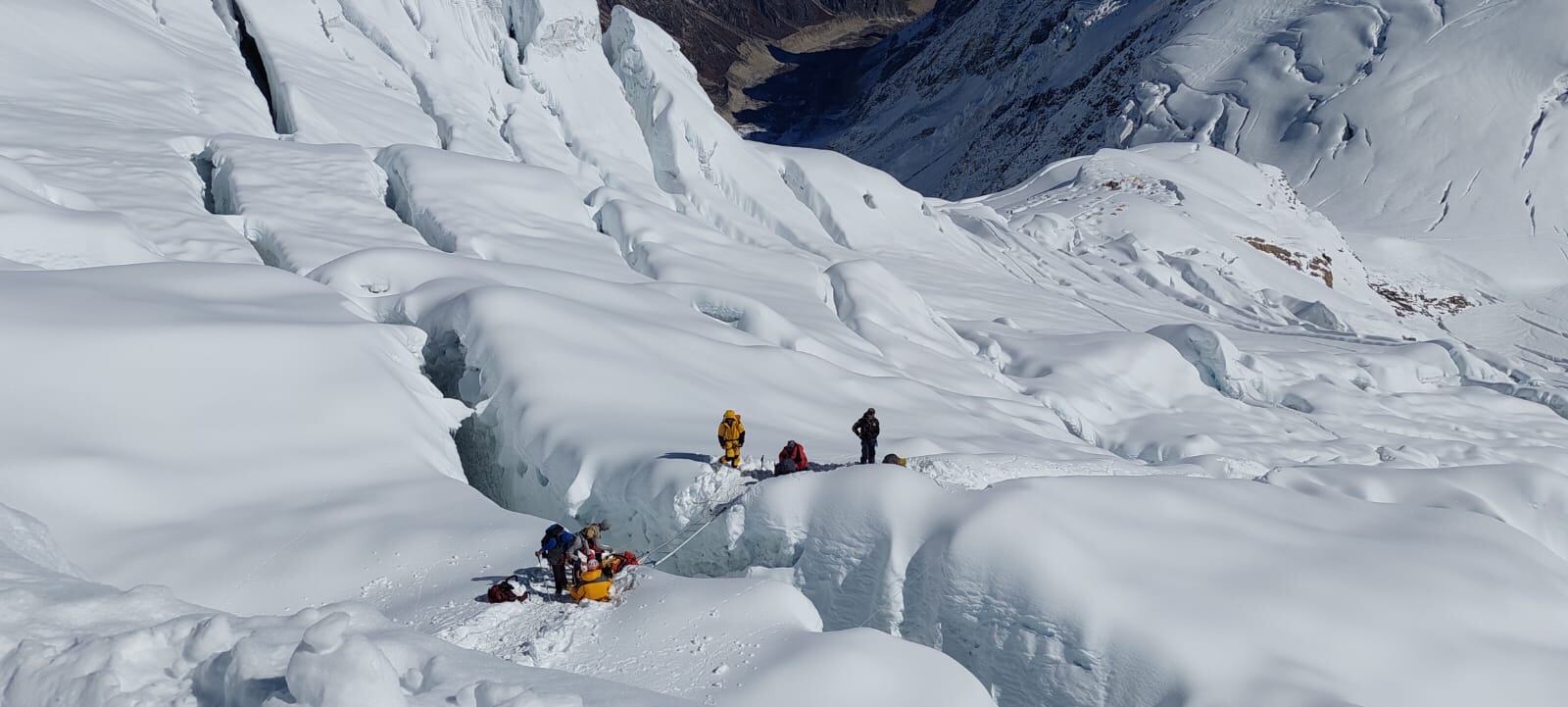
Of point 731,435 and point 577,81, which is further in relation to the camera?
point 577,81

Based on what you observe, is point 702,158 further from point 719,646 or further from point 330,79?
point 719,646

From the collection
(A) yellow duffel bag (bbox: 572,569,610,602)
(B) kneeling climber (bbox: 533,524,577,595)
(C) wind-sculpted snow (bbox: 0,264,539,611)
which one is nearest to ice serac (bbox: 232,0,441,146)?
(C) wind-sculpted snow (bbox: 0,264,539,611)

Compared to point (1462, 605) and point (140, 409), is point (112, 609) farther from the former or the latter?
point (1462, 605)

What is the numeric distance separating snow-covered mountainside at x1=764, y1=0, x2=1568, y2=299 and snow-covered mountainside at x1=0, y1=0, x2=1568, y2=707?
22.3 metres

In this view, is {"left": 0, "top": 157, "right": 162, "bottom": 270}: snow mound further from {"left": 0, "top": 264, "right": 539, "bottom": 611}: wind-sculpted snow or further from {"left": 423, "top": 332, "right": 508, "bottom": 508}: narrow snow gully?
{"left": 423, "top": 332, "right": 508, "bottom": 508}: narrow snow gully

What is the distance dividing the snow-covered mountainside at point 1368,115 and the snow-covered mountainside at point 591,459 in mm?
22291

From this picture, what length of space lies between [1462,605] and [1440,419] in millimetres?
18723

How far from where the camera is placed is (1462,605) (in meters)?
9.82

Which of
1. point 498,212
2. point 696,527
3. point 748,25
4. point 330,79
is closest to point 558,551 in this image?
point 696,527

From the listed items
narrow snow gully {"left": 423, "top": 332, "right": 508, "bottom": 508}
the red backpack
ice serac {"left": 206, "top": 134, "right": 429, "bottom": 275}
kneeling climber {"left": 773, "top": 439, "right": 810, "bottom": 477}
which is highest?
ice serac {"left": 206, "top": 134, "right": 429, "bottom": 275}

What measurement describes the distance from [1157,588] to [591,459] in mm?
5811

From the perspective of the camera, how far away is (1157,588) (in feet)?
30.5

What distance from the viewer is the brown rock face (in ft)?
333

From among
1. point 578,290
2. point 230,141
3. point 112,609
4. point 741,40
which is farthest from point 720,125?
point 741,40
